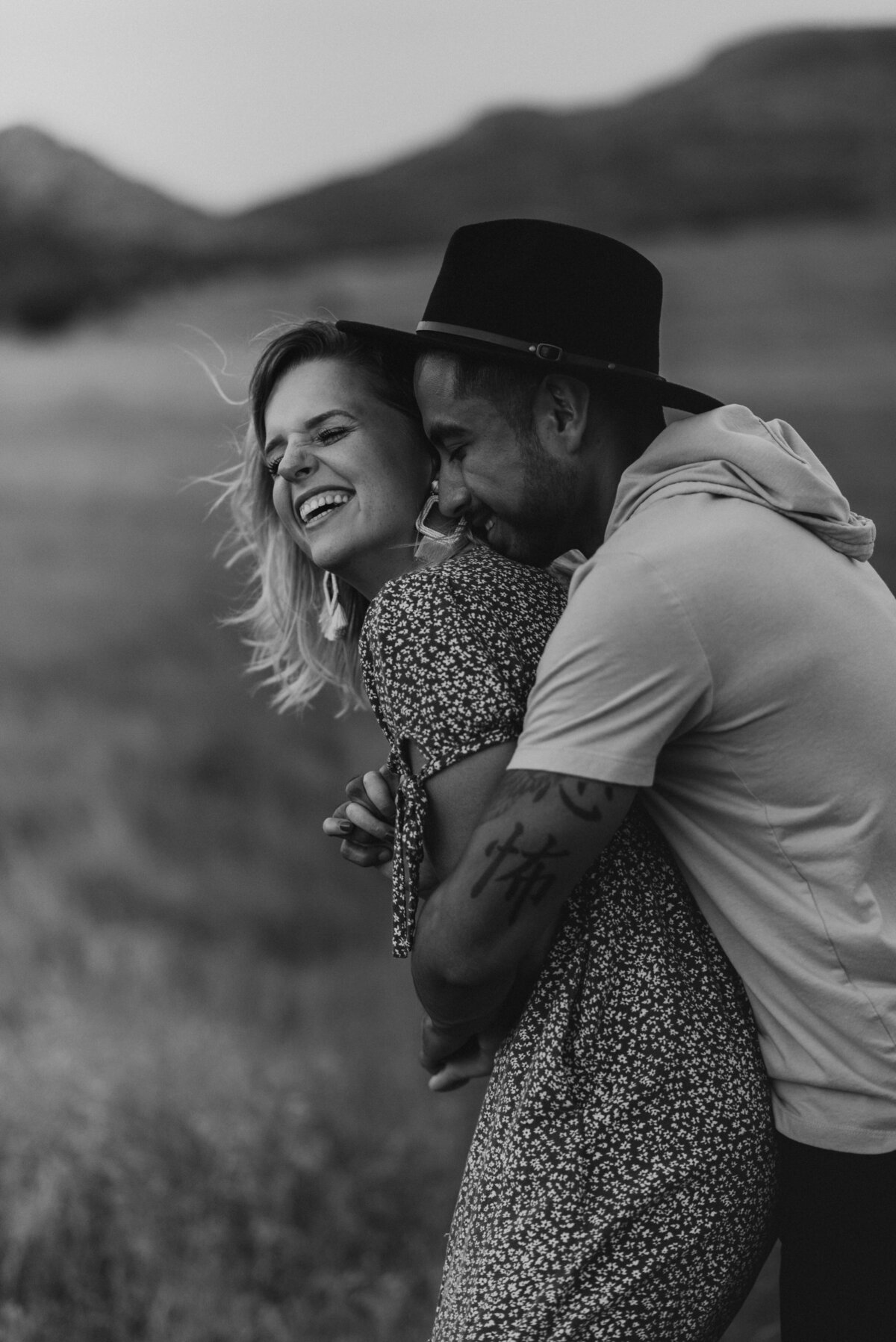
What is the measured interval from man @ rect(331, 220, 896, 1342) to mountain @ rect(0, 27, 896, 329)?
310 centimetres

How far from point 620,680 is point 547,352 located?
48cm

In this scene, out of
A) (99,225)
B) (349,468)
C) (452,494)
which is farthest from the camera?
(99,225)

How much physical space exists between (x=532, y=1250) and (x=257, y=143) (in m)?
3.99

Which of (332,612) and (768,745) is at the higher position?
(768,745)

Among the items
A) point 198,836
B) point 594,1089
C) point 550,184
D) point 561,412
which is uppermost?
point 550,184

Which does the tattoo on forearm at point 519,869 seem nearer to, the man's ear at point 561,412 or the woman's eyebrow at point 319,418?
the man's ear at point 561,412

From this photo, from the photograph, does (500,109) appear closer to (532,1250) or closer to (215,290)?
(215,290)

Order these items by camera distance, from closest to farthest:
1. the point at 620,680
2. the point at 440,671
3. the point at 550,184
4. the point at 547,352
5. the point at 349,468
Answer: the point at 620,680
the point at 440,671
the point at 547,352
the point at 349,468
the point at 550,184

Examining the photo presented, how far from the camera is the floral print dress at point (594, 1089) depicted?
148 centimetres

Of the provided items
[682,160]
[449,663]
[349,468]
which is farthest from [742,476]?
[682,160]

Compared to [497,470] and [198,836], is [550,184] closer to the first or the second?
[198,836]

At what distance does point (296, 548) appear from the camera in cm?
218

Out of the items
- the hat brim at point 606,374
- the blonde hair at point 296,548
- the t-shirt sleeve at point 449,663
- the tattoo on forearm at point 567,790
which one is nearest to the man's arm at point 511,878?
the tattoo on forearm at point 567,790

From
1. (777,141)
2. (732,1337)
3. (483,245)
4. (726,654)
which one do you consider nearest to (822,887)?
(726,654)
